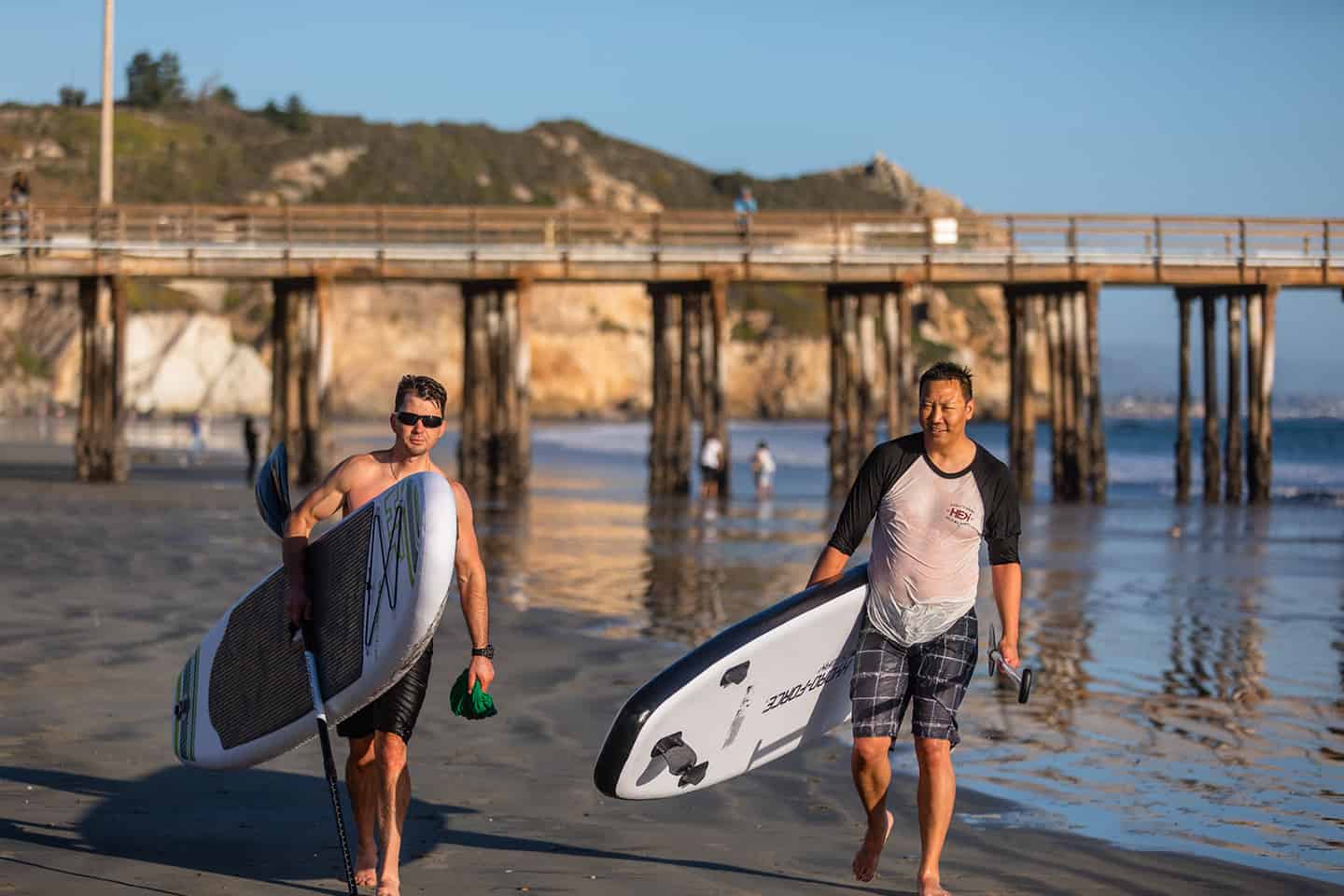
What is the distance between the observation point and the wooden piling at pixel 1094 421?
29.3 meters

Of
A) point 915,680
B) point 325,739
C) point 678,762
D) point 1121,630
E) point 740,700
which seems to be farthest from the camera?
point 1121,630

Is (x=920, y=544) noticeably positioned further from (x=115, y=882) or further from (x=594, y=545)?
(x=594, y=545)

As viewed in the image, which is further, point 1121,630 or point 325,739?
point 1121,630

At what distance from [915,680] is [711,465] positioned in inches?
890

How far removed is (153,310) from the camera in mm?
77125

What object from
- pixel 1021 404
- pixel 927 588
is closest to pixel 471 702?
pixel 927 588

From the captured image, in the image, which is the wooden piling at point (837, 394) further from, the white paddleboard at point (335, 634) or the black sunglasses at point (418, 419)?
the black sunglasses at point (418, 419)

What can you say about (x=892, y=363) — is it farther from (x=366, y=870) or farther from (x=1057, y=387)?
(x=366, y=870)

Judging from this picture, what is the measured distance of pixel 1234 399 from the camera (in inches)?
1276

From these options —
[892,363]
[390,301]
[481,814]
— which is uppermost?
[390,301]

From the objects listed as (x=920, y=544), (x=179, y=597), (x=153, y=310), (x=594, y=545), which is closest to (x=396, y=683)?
(x=920, y=544)

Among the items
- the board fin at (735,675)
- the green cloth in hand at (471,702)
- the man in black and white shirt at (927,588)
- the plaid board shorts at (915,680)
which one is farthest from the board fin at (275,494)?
the plaid board shorts at (915,680)

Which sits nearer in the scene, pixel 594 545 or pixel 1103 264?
pixel 594 545

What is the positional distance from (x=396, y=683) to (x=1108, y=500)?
27999 millimetres
